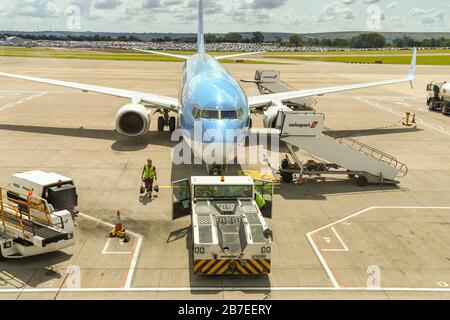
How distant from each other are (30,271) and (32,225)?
141cm

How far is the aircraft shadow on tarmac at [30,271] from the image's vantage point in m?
12.6

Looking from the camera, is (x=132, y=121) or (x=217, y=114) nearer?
(x=217, y=114)

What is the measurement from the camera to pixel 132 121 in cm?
2839

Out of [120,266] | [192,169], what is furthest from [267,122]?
[120,266]

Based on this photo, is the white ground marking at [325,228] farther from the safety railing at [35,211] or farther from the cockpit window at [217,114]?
the safety railing at [35,211]

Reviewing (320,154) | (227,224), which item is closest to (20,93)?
(320,154)

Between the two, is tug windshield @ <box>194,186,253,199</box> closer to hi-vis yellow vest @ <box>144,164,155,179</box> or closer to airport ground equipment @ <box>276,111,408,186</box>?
hi-vis yellow vest @ <box>144,164,155,179</box>

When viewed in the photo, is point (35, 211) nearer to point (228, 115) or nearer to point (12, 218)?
point (12, 218)

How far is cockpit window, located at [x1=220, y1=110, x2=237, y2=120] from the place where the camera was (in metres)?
20.2

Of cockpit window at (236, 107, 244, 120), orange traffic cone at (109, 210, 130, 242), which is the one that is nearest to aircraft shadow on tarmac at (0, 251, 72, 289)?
orange traffic cone at (109, 210, 130, 242)

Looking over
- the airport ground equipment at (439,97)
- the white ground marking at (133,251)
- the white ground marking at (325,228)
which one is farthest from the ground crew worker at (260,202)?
the airport ground equipment at (439,97)

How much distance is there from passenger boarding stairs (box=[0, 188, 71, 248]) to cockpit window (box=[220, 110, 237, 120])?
28.6 feet

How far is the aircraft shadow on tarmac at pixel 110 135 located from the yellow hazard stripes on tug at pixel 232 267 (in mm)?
15877

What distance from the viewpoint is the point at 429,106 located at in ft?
150
